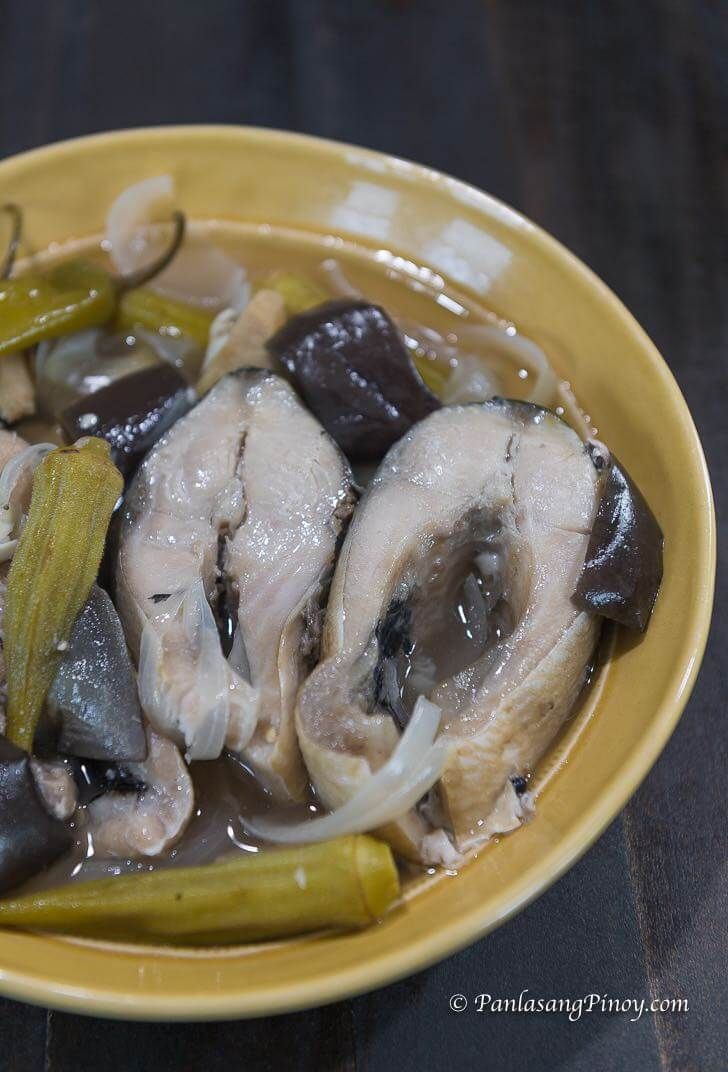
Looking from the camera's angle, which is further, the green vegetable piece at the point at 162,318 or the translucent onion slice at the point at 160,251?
the translucent onion slice at the point at 160,251

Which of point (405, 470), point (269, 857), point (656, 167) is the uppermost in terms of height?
point (656, 167)

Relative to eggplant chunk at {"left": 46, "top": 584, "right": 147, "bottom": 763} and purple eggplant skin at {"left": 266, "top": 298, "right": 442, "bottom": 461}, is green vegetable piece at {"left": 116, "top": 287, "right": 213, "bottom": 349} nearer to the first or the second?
purple eggplant skin at {"left": 266, "top": 298, "right": 442, "bottom": 461}

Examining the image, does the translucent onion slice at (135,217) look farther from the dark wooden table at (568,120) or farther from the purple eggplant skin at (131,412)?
the dark wooden table at (568,120)

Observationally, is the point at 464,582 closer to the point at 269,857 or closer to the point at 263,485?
the point at 263,485

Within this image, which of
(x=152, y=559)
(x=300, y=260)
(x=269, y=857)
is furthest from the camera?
(x=300, y=260)

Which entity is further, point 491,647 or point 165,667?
point 491,647

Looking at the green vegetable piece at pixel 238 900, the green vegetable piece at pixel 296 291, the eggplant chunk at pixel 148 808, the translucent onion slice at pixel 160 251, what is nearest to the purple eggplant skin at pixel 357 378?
the green vegetable piece at pixel 296 291

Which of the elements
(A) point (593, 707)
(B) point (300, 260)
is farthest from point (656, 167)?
(A) point (593, 707)
